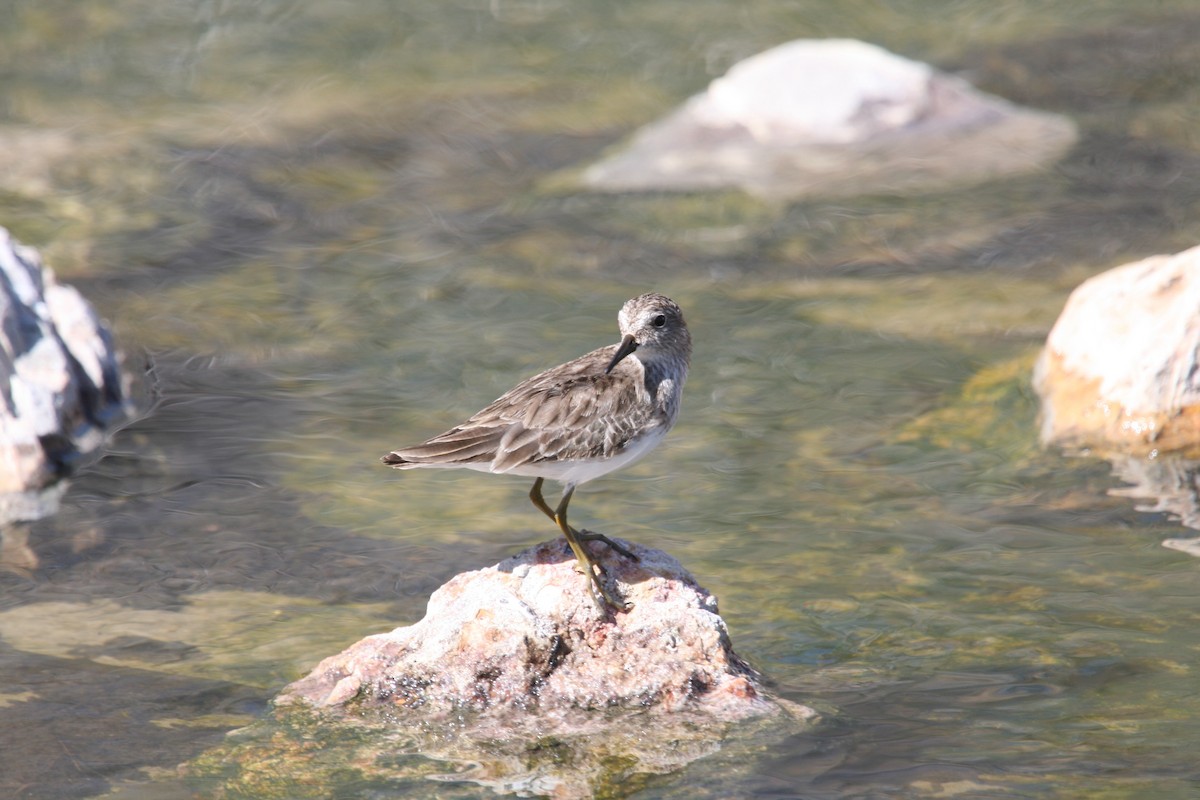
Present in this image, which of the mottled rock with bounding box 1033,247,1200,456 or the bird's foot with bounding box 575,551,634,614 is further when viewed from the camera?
the mottled rock with bounding box 1033,247,1200,456

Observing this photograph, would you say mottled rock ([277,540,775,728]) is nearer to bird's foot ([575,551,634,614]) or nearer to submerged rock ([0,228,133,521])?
bird's foot ([575,551,634,614])

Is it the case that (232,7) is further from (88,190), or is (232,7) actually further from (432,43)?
(88,190)

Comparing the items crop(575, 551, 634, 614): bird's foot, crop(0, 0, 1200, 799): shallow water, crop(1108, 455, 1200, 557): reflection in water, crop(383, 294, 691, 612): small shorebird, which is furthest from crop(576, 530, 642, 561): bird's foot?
crop(1108, 455, 1200, 557): reflection in water

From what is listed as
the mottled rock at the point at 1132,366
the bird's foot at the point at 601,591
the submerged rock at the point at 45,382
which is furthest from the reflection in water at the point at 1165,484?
the submerged rock at the point at 45,382

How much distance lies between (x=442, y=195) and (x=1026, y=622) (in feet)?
25.8

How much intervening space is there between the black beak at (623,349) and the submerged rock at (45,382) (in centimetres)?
393

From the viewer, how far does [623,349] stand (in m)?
6.42

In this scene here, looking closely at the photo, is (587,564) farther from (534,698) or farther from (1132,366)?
(1132,366)

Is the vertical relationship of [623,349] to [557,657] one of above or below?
above

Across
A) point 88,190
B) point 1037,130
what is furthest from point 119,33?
point 1037,130

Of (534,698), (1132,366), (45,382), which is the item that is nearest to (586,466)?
(534,698)

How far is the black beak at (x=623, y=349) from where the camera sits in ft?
21.0

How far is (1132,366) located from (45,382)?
623cm

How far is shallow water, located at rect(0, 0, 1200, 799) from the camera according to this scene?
6.77 m
